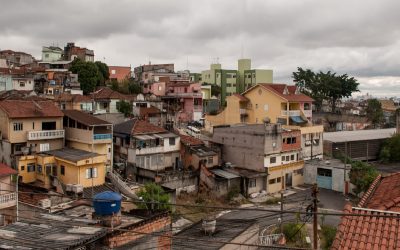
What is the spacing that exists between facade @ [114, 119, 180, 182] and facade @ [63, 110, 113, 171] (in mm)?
1707

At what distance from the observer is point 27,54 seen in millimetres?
79562

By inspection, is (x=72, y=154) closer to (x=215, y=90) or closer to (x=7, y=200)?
(x=7, y=200)

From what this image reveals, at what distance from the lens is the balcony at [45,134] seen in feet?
101

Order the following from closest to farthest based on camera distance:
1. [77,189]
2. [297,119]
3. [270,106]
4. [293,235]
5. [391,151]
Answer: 1. [293,235]
2. [77,189]
3. [297,119]
4. [391,151]
5. [270,106]

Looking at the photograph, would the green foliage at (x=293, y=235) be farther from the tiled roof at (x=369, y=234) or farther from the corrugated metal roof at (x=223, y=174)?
the tiled roof at (x=369, y=234)

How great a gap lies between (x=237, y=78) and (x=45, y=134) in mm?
49878

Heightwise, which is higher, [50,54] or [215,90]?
[50,54]

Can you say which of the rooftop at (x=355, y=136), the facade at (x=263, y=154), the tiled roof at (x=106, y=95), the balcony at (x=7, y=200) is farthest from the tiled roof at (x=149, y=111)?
the balcony at (x=7, y=200)

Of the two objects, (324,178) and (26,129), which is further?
(324,178)

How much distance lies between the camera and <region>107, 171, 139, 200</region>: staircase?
2852 cm

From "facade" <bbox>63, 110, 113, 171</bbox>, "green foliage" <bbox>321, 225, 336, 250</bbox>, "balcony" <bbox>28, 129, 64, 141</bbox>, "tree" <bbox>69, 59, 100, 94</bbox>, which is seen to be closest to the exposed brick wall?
"green foliage" <bbox>321, 225, 336, 250</bbox>

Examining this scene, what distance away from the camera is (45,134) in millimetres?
31766

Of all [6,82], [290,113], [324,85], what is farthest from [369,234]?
[324,85]

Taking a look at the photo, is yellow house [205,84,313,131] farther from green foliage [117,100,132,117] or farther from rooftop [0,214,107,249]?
rooftop [0,214,107,249]
